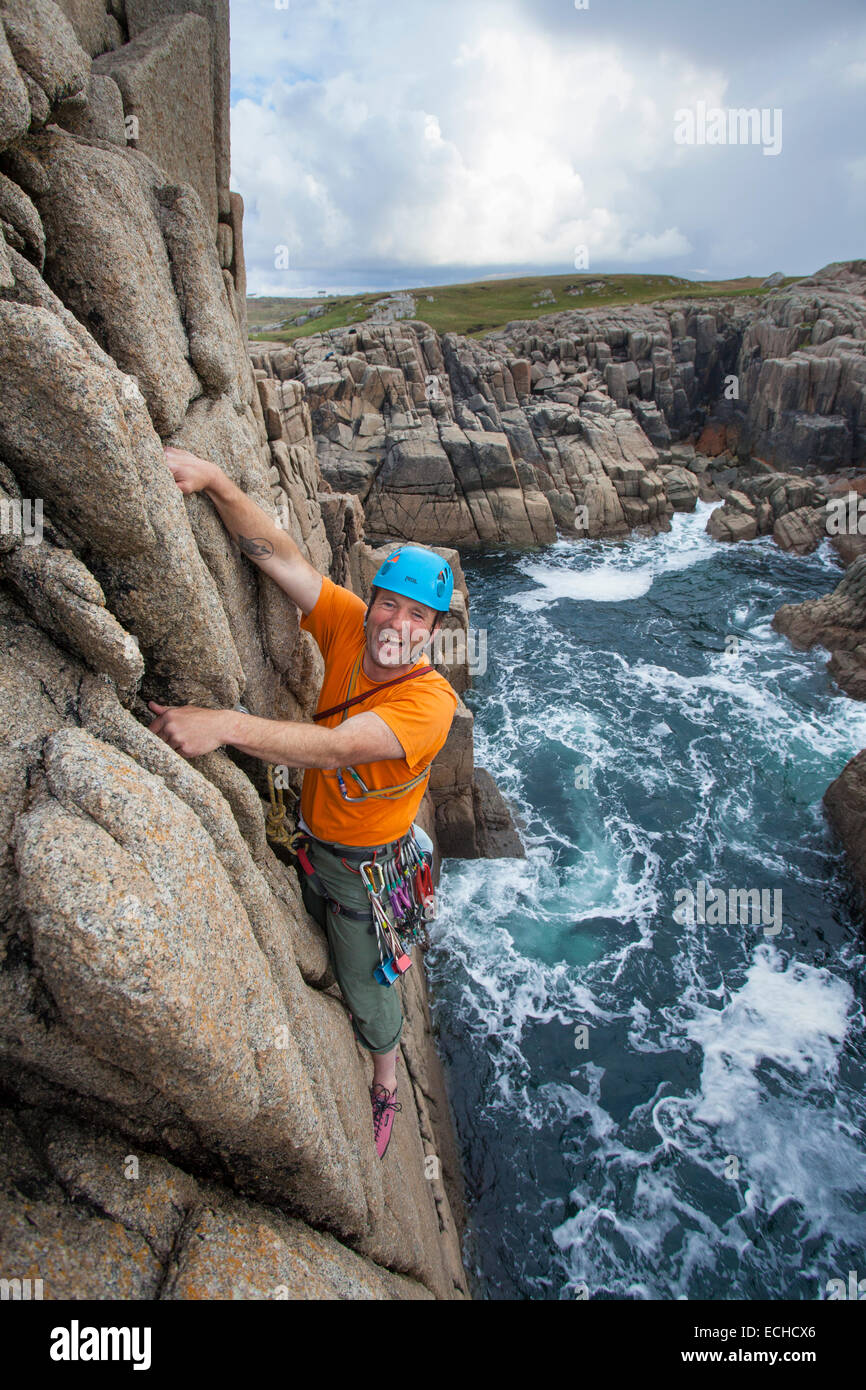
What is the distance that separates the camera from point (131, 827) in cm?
397

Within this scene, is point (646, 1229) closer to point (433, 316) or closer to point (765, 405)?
point (765, 405)

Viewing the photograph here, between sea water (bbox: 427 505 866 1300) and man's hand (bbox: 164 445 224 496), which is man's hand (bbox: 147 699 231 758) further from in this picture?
sea water (bbox: 427 505 866 1300)

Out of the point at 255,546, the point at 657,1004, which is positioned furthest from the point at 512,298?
the point at 255,546

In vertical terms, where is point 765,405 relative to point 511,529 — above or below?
above

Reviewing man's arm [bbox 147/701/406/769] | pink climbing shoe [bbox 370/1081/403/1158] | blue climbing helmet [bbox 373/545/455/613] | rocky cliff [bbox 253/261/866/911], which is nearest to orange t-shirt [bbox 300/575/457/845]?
man's arm [bbox 147/701/406/769]

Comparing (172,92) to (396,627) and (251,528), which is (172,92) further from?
(396,627)

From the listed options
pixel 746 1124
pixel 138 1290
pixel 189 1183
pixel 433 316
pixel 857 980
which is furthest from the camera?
pixel 433 316

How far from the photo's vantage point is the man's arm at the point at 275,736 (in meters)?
5.14

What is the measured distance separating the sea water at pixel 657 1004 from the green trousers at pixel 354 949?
804 centimetres

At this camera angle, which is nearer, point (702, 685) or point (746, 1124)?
point (746, 1124)

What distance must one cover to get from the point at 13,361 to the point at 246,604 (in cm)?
285

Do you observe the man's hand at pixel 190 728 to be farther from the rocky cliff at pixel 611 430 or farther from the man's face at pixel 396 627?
the rocky cliff at pixel 611 430

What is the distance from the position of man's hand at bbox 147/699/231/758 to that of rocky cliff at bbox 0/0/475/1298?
11.3 inches

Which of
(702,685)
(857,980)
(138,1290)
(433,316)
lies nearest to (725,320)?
(433,316)
